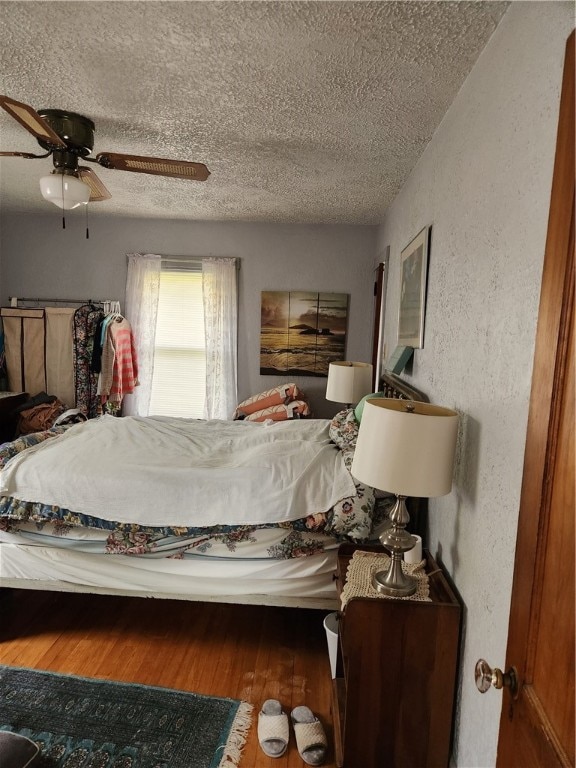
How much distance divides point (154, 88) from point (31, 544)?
2.16m

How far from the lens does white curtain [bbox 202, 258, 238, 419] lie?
4.30 m

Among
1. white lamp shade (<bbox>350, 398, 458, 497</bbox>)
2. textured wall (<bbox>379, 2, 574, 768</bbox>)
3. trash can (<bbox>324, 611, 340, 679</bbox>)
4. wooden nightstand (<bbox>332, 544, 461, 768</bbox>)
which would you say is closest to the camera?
textured wall (<bbox>379, 2, 574, 768</bbox>)

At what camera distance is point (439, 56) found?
1.52 metres

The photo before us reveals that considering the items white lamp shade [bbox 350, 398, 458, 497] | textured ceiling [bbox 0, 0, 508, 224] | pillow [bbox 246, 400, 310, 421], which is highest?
textured ceiling [bbox 0, 0, 508, 224]

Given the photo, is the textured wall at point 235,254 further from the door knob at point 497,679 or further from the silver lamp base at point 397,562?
the door knob at point 497,679

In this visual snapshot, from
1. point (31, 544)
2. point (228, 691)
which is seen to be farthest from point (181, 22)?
point (228, 691)

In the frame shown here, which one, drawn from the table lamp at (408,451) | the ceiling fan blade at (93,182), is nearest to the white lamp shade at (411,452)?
the table lamp at (408,451)

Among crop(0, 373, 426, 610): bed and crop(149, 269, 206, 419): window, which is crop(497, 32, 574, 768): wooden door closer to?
crop(0, 373, 426, 610): bed

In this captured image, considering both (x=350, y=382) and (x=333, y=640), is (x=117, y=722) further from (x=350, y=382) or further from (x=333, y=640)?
(x=350, y=382)

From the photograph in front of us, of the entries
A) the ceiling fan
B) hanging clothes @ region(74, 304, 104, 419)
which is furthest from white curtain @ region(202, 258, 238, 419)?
the ceiling fan

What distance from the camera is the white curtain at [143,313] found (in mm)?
4336

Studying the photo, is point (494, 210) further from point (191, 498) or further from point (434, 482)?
point (191, 498)

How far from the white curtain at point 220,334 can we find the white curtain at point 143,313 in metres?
0.52

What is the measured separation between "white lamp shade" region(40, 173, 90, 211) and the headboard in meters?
1.86
